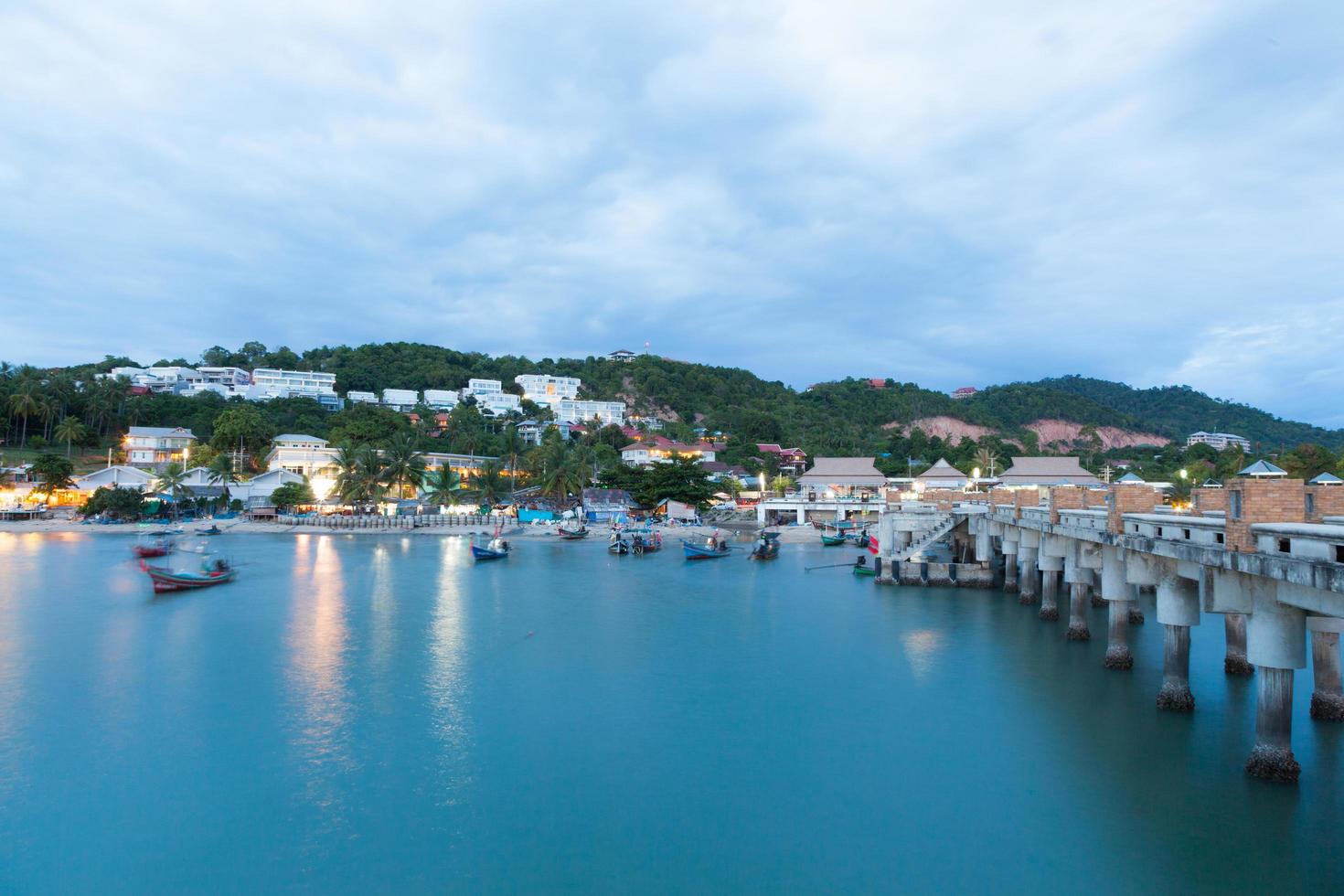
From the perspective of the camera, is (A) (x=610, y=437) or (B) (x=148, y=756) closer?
(B) (x=148, y=756)

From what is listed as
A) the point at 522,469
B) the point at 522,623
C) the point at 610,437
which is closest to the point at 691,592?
the point at 522,623

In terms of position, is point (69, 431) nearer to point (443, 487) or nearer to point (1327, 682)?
point (443, 487)

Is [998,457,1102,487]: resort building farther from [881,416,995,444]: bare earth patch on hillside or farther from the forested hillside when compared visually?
[881,416,995,444]: bare earth patch on hillside

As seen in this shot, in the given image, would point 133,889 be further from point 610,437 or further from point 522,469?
point 610,437

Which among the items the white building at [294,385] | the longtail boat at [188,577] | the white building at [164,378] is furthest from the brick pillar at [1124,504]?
the white building at [164,378]

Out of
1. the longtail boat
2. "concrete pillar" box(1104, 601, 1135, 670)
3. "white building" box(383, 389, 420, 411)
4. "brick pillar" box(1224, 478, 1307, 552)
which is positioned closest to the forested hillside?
"white building" box(383, 389, 420, 411)
